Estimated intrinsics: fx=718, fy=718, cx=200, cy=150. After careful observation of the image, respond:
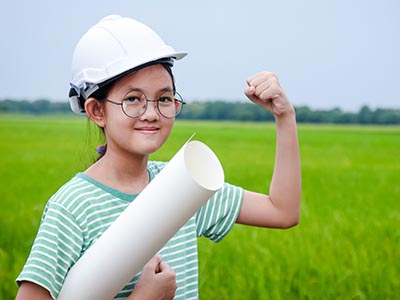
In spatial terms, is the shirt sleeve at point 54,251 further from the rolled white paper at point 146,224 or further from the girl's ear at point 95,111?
the girl's ear at point 95,111

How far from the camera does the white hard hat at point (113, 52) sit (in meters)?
1.70

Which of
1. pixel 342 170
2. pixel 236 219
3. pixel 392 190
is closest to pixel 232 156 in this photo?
pixel 342 170

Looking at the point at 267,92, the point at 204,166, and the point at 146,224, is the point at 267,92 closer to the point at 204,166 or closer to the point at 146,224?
the point at 204,166

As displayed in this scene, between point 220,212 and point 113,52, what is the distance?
54 cm

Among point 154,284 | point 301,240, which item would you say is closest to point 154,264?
point 154,284

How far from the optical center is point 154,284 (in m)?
1.68

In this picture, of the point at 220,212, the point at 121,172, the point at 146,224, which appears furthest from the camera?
the point at 220,212

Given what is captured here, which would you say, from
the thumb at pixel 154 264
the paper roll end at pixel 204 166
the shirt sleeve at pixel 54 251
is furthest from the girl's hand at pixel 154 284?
the paper roll end at pixel 204 166

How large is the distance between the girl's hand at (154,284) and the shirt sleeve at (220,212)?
10.3 inches

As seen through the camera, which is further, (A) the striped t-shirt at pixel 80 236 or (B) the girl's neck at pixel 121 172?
(B) the girl's neck at pixel 121 172

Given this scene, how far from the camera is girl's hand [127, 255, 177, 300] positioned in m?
1.68

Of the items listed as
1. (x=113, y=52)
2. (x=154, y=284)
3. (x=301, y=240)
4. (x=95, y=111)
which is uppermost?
(x=113, y=52)

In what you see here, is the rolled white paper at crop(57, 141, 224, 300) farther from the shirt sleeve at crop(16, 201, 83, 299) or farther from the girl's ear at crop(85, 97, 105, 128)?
the girl's ear at crop(85, 97, 105, 128)

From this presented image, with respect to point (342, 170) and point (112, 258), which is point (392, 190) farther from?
point (112, 258)
